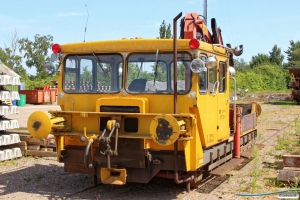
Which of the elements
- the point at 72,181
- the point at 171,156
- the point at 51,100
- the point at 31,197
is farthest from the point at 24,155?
the point at 51,100

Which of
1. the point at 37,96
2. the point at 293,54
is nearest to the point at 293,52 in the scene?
the point at 293,54

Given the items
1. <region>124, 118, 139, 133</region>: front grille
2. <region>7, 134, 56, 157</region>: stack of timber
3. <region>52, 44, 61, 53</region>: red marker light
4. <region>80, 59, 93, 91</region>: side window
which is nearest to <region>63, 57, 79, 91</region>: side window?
<region>80, 59, 93, 91</region>: side window

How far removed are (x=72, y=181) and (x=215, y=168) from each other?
2731mm

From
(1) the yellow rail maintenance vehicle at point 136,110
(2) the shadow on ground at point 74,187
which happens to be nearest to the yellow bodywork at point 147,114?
(1) the yellow rail maintenance vehicle at point 136,110

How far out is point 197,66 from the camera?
21.1 ft

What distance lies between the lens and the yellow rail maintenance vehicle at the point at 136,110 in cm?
654

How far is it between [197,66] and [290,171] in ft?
8.76

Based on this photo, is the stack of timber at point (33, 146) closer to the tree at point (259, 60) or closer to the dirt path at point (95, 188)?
the dirt path at point (95, 188)

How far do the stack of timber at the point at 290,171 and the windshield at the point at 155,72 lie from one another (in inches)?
95.5

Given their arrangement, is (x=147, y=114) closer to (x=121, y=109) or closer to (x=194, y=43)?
(x=121, y=109)

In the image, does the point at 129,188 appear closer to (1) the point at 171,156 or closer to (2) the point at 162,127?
(1) the point at 171,156

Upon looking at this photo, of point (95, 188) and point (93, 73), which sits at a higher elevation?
point (93, 73)

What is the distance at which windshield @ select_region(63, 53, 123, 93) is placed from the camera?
7191mm

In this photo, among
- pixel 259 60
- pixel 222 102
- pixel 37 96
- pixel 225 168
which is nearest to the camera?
pixel 225 168
